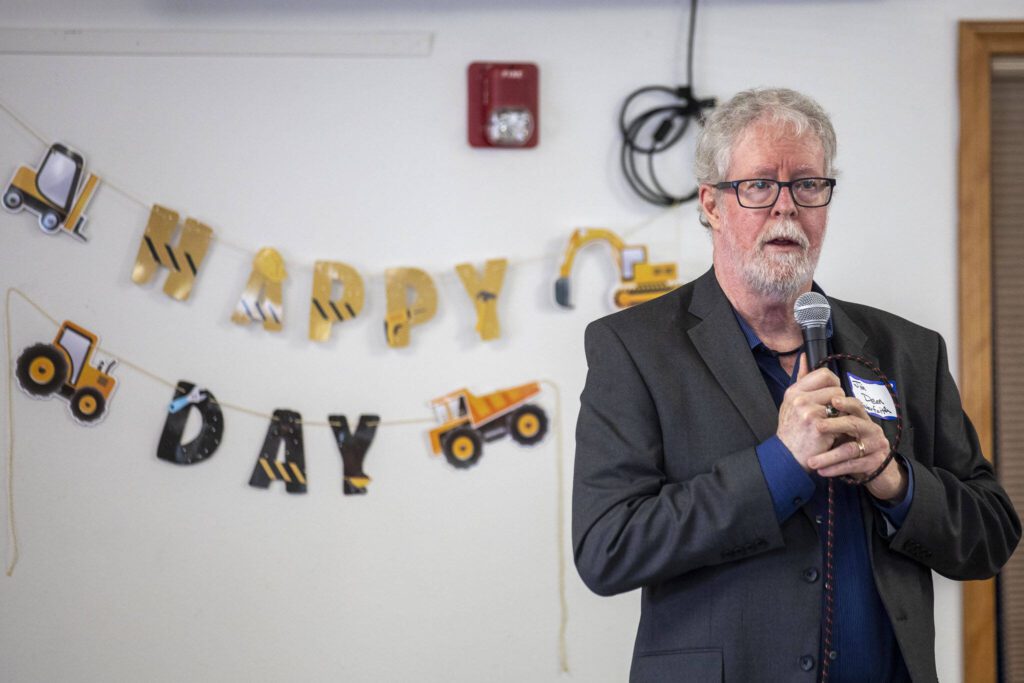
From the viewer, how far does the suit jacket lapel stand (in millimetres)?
1506

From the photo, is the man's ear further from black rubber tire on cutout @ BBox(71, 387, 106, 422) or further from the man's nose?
black rubber tire on cutout @ BBox(71, 387, 106, 422)

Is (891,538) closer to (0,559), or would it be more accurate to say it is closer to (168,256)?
(168,256)

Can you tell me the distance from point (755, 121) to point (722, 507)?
0.60 m

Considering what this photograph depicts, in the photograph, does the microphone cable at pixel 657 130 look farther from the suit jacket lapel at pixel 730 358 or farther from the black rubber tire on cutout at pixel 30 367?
the black rubber tire on cutout at pixel 30 367

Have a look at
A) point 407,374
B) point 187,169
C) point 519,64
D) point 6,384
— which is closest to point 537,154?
point 519,64

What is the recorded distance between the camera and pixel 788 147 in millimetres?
1575

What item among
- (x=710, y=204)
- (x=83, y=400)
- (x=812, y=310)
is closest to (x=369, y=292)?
(x=83, y=400)

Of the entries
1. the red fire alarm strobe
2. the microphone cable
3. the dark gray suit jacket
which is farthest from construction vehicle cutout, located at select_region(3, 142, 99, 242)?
the dark gray suit jacket

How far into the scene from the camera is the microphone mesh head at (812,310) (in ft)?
4.67

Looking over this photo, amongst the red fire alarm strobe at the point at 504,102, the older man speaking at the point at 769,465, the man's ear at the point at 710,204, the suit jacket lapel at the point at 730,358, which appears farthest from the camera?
the red fire alarm strobe at the point at 504,102

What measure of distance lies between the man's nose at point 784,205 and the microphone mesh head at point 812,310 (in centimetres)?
16

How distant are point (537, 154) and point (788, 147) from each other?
3.70 ft

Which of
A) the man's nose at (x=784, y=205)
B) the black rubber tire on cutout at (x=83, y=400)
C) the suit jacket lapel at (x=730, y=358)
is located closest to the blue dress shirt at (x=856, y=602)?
the suit jacket lapel at (x=730, y=358)

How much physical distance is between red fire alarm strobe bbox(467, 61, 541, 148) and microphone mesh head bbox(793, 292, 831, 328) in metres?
1.26
